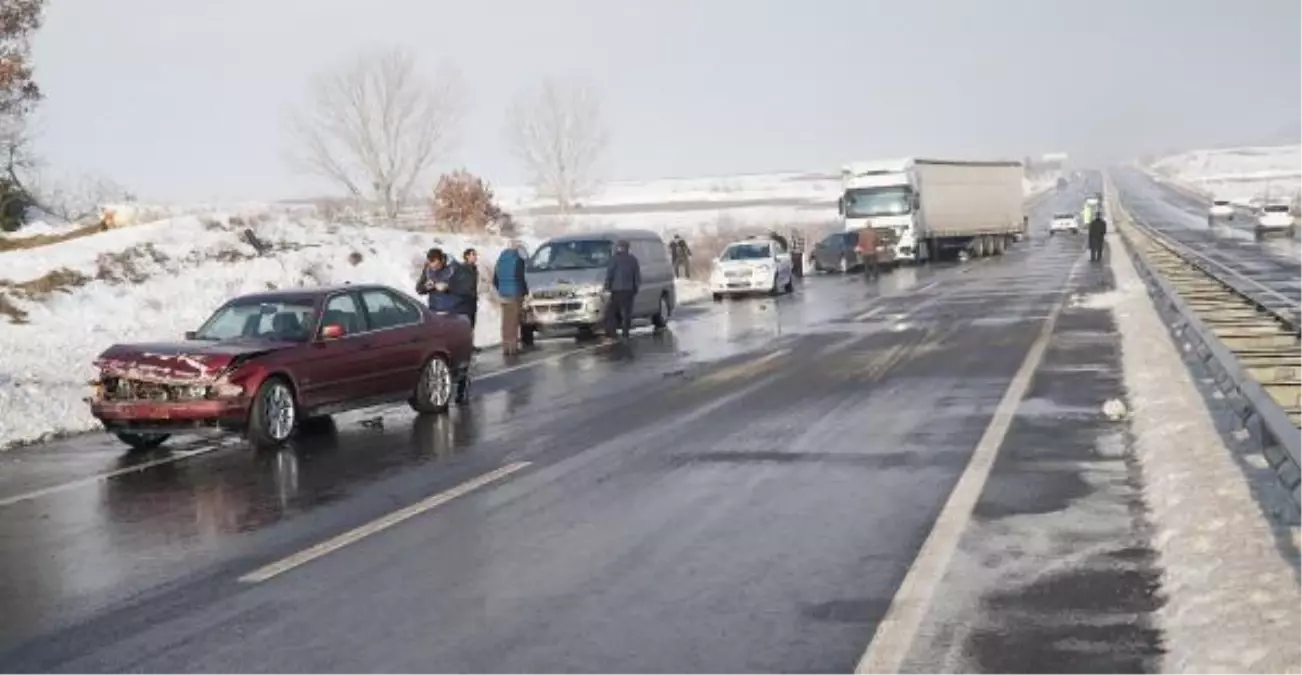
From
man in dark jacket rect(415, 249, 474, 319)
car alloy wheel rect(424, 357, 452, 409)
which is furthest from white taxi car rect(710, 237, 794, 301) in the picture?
car alloy wheel rect(424, 357, 452, 409)

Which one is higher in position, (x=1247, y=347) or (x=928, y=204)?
(x=928, y=204)

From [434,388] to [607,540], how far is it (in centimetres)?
667

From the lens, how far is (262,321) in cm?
1245

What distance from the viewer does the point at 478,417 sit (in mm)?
13188

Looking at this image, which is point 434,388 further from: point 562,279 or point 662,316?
point 662,316

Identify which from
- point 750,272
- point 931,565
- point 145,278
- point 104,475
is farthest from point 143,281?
point 931,565

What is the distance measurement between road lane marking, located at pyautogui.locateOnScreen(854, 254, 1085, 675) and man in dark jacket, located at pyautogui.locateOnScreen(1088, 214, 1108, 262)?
30.3m

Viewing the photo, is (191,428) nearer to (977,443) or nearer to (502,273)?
(977,443)

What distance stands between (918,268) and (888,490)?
128 feet

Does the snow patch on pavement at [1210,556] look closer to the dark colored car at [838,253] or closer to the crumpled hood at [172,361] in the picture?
the crumpled hood at [172,361]

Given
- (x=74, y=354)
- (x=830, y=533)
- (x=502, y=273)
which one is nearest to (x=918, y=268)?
(x=502, y=273)

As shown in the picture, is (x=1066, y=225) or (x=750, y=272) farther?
(x=1066, y=225)

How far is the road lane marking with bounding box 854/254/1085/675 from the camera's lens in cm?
529

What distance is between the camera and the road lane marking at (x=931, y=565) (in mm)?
5285
